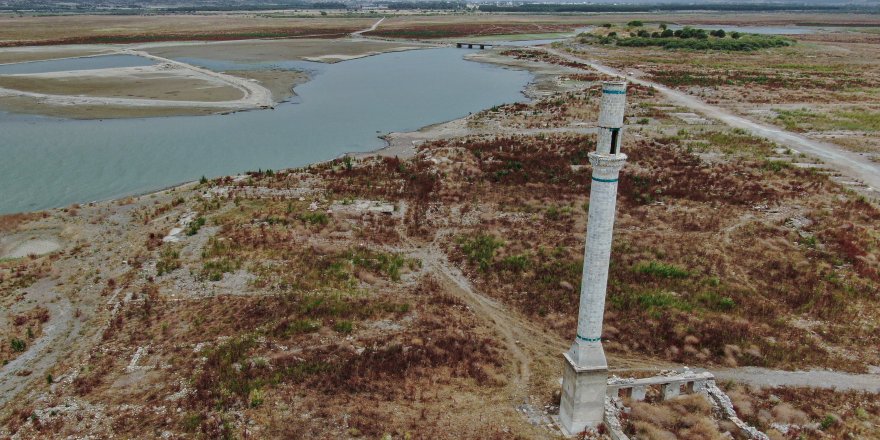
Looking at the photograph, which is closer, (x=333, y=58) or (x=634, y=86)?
(x=634, y=86)

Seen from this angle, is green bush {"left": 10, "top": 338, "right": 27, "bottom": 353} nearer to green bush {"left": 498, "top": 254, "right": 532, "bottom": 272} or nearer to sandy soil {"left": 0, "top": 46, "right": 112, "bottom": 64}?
green bush {"left": 498, "top": 254, "right": 532, "bottom": 272}

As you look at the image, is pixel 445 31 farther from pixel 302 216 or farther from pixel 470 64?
pixel 302 216

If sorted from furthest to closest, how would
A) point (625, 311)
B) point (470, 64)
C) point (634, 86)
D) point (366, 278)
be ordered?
point (470, 64) < point (634, 86) < point (366, 278) < point (625, 311)

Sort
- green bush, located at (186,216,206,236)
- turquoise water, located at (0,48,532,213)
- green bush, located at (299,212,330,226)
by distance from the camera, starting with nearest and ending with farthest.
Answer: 1. green bush, located at (186,216,206,236)
2. green bush, located at (299,212,330,226)
3. turquoise water, located at (0,48,532,213)

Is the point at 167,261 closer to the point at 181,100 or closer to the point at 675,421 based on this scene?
the point at 675,421

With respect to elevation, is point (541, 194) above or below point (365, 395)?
above

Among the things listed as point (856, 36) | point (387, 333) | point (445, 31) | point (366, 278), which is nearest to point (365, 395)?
point (387, 333)

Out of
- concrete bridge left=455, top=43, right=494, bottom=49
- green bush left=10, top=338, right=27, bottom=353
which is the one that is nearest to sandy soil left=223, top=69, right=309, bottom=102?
green bush left=10, top=338, right=27, bottom=353
